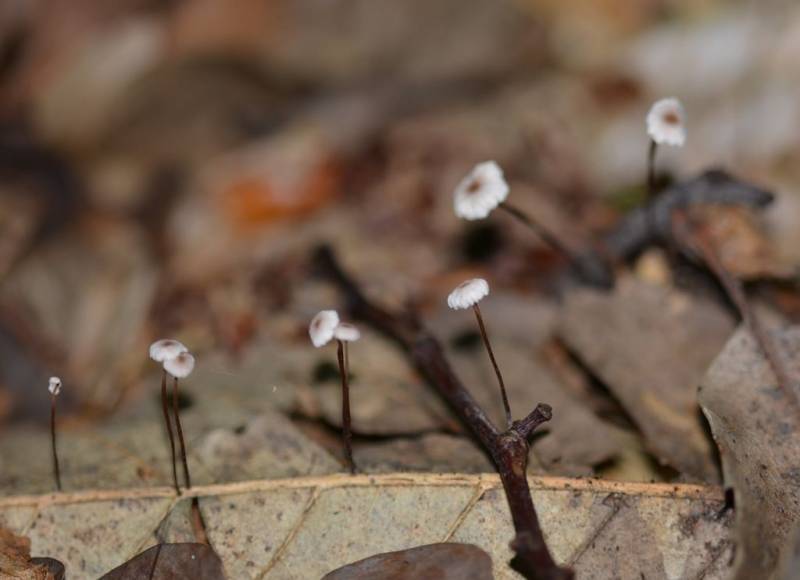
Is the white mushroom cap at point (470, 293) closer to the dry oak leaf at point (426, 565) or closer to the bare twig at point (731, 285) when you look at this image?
the dry oak leaf at point (426, 565)

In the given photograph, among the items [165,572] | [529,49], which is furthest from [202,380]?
[529,49]

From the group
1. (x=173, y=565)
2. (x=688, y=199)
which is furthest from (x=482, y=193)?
(x=173, y=565)

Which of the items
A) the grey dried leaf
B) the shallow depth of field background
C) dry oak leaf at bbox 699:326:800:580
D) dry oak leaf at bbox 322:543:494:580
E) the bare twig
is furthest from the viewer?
the shallow depth of field background

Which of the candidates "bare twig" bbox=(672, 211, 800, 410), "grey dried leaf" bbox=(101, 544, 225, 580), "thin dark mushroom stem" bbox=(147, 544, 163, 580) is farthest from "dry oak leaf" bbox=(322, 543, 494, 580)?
"bare twig" bbox=(672, 211, 800, 410)

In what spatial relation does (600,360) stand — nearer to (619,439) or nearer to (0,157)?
(619,439)

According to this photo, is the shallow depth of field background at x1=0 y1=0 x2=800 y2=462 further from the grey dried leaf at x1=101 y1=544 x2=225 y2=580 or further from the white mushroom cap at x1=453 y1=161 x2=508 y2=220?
the white mushroom cap at x1=453 y1=161 x2=508 y2=220

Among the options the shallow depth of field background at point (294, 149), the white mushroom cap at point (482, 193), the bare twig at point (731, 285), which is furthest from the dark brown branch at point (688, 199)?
the white mushroom cap at point (482, 193)

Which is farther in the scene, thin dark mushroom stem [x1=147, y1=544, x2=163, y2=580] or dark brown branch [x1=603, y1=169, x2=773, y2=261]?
dark brown branch [x1=603, y1=169, x2=773, y2=261]
